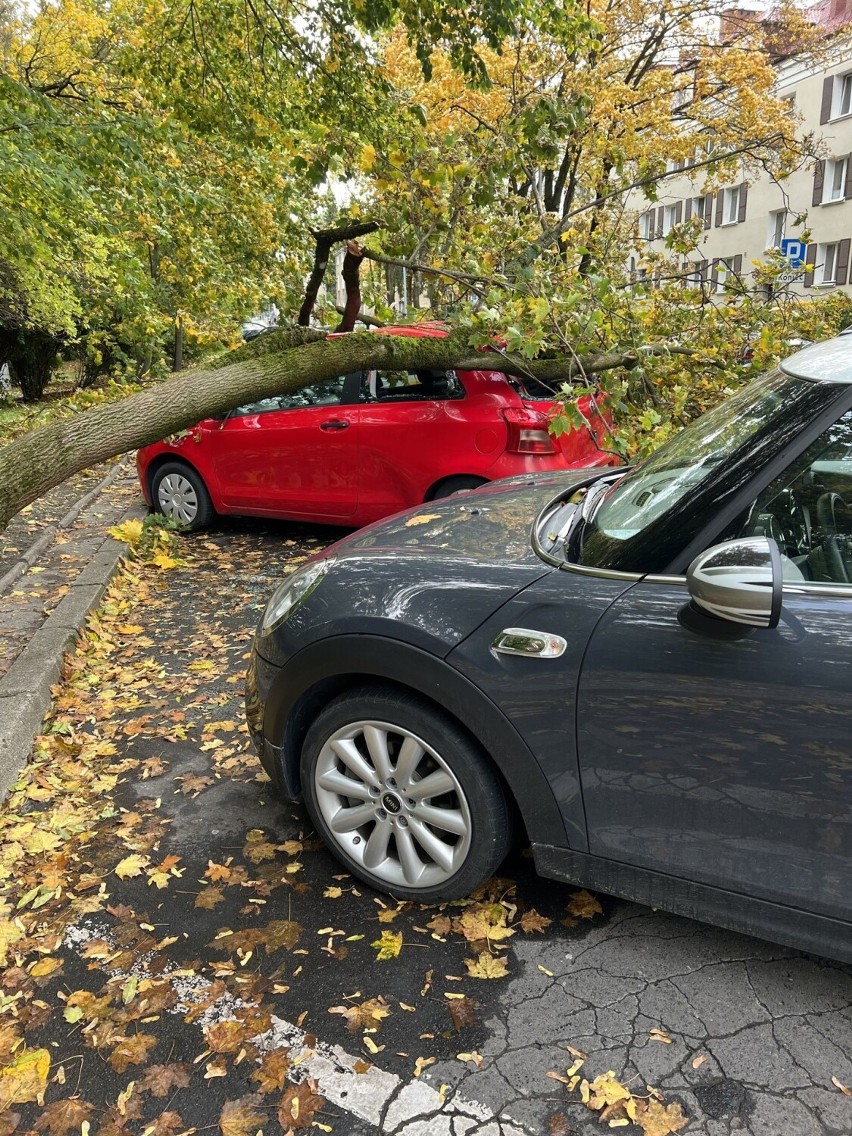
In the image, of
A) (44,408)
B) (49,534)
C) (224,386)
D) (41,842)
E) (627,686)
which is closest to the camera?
(627,686)

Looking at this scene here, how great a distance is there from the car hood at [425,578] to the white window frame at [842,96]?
122ft

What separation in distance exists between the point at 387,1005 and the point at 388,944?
0.76ft

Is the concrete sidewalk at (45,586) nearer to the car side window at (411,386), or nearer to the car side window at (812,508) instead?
the car side window at (411,386)

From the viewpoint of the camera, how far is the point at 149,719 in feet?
13.0

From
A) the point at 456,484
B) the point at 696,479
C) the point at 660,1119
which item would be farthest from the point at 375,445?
the point at 660,1119

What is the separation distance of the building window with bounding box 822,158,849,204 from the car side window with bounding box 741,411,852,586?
36.5 m

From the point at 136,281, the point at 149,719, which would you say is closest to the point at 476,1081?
the point at 149,719

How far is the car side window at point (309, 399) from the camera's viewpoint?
632 cm

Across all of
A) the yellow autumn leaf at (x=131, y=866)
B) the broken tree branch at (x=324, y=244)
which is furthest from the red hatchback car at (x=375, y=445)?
the yellow autumn leaf at (x=131, y=866)

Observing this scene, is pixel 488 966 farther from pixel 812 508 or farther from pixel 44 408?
pixel 44 408

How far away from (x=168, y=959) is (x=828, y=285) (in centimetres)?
3563

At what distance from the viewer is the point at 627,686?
6.66 feet

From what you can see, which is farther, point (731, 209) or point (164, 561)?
point (731, 209)

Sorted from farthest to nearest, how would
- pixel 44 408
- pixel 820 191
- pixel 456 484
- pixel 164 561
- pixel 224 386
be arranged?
pixel 820 191
pixel 44 408
pixel 164 561
pixel 456 484
pixel 224 386
